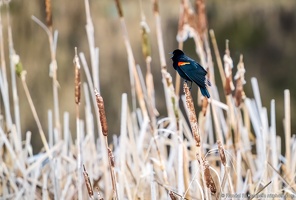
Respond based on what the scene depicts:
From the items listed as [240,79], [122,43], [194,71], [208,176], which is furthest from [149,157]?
[122,43]

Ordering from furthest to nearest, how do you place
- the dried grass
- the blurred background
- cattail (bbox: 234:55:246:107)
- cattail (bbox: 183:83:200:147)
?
1. the blurred background
2. the dried grass
3. cattail (bbox: 234:55:246:107)
4. cattail (bbox: 183:83:200:147)

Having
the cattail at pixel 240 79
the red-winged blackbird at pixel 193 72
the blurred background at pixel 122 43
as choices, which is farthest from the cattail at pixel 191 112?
the blurred background at pixel 122 43

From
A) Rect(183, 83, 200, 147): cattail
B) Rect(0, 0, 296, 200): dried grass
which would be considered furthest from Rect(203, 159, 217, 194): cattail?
Rect(0, 0, 296, 200): dried grass

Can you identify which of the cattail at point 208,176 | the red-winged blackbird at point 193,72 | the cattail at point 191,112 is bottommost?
the cattail at point 208,176

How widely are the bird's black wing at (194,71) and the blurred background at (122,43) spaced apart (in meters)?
3.28

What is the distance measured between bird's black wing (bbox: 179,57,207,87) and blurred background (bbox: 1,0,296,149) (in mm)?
3282

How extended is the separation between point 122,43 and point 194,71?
5.70 metres

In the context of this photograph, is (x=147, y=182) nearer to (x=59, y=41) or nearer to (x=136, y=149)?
(x=136, y=149)

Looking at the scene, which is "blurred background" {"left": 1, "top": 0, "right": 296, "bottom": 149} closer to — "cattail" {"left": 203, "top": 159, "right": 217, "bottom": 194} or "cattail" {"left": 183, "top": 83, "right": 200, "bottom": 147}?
"cattail" {"left": 203, "top": 159, "right": 217, "bottom": 194}

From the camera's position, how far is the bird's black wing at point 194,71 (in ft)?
3.01

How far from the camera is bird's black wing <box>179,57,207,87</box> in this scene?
92 centimetres

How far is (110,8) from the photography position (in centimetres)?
739

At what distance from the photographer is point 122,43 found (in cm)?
660

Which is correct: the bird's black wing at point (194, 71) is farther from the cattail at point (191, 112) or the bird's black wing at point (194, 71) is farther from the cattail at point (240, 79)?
the cattail at point (240, 79)
